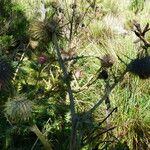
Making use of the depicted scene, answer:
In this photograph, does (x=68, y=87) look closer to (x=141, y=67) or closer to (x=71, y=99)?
(x=71, y=99)

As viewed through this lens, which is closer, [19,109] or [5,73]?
[19,109]

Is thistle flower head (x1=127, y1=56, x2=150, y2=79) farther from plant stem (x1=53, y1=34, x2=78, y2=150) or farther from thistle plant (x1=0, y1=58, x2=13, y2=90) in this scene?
thistle plant (x1=0, y1=58, x2=13, y2=90)

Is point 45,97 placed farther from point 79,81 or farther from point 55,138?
point 79,81

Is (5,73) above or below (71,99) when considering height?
above

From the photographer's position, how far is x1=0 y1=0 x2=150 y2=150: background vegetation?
2.19 metres

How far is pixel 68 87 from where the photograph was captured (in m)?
2.18

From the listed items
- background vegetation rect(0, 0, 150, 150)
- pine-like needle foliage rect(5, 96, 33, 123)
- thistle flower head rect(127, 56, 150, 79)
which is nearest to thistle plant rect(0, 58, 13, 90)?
background vegetation rect(0, 0, 150, 150)

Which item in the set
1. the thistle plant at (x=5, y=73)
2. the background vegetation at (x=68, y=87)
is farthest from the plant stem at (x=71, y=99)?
the thistle plant at (x=5, y=73)

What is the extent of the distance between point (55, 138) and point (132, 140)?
27.3 inches

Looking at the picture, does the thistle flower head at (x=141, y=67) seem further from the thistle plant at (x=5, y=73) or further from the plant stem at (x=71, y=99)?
the thistle plant at (x=5, y=73)

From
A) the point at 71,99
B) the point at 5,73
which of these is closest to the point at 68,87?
the point at 71,99

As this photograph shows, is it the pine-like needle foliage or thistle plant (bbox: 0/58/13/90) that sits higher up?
thistle plant (bbox: 0/58/13/90)

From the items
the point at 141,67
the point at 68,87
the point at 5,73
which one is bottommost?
the point at 141,67

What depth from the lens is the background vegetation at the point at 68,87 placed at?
2.19 meters
